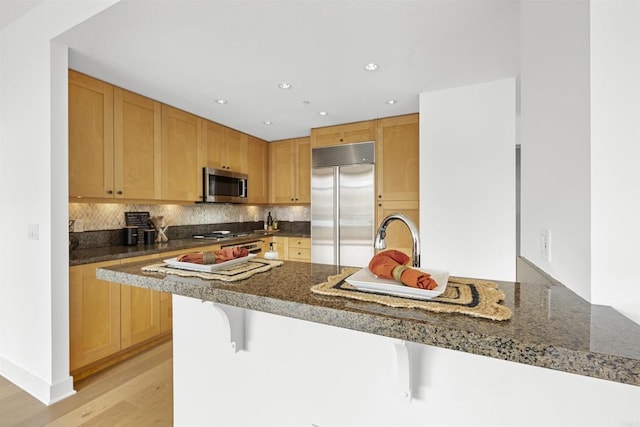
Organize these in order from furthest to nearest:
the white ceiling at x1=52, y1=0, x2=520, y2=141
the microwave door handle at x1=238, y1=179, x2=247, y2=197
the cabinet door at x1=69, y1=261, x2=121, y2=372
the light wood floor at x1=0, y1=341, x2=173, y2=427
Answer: the microwave door handle at x1=238, y1=179, x2=247, y2=197
the cabinet door at x1=69, y1=261, x2=121, y2=372
the light wood floor at x1=0, y1=341, x2=173, y2=427
the white ceiling at x1=52, y1=0, x2=520, y2=141

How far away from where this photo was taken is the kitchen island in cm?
54

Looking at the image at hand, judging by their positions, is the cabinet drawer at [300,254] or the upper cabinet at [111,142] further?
the cabinet drawer at [300,254]

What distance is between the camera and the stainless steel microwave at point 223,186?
11.5 feet

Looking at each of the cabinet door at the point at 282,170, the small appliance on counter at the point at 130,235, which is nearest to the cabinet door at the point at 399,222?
the cabinet door at the point at 282,170

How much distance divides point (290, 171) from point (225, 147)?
100cm

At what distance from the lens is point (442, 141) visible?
2.71m

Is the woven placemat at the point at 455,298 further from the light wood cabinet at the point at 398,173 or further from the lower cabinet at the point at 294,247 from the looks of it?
the lower cabinet at the point at 294,247

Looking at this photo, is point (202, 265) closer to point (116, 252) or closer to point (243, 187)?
point (116, 252)

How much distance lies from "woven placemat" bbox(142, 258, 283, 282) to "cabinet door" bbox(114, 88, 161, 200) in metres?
1.95

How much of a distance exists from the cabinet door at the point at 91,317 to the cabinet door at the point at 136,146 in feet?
2.45

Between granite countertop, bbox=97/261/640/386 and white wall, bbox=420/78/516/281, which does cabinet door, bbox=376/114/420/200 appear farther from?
granite countertop, bbox=97/261/640/386

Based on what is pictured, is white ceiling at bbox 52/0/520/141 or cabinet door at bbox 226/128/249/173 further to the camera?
cabinet door at bbox 226/128/249/173

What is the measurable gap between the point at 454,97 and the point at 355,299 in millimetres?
2524

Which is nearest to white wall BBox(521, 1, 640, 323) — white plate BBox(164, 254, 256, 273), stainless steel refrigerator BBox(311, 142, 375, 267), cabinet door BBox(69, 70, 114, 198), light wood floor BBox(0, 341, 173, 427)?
white plate BBox(164, 254, 256, 273)
